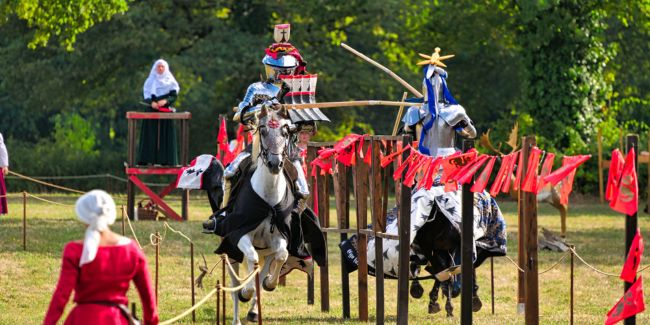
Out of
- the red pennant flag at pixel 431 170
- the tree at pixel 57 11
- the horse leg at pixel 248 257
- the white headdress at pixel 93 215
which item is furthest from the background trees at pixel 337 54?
the white headdress at pixel 93 215

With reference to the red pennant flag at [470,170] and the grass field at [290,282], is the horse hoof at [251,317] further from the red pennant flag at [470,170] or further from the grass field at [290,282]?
the red pennant flag at [470,170]

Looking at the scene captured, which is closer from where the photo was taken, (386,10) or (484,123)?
(386,10)

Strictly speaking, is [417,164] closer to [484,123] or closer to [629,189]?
[629,189]

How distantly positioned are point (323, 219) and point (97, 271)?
742cm

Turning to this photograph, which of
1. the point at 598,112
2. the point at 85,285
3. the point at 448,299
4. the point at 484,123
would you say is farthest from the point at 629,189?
the point at 484,123

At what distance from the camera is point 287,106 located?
43.0ft

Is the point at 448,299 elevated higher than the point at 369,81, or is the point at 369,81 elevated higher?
the point at 369,81

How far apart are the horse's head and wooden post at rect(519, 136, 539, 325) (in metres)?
2.32

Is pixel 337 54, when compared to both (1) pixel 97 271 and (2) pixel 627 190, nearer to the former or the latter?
(2) pixel 627 190

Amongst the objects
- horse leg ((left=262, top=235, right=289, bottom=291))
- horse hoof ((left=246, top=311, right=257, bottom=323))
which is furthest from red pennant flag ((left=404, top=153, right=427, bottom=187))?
horse hoof ((left=246, top=311, right=257, bottom=323))

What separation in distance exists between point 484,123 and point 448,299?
35.6 m

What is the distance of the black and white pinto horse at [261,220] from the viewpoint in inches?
489

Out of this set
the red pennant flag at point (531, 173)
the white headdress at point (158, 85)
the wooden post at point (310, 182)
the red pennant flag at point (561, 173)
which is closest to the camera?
the red pennant flag at point (561, 173)

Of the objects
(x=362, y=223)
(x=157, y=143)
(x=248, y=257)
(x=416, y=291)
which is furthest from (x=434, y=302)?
(x=157, y=143)
